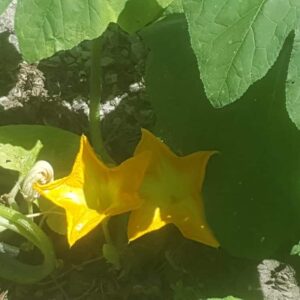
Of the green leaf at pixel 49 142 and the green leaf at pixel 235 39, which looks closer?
the green leaf at pixel 235 39

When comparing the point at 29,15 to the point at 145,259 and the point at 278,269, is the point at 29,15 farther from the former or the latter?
the point at 278,269

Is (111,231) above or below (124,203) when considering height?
below

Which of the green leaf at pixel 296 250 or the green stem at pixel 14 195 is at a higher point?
the green stem at pixel 14 195

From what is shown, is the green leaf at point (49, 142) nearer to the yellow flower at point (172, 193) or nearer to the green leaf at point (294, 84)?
the yellow flower at point (172, 193)

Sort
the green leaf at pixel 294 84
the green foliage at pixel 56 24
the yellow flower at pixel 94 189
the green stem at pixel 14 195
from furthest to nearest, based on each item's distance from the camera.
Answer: the green stem at pixel 14 195 → the yellow flower at pixel 94 189 → the green foliage at pixel 56 24 → the green leaf at pixel 294 84

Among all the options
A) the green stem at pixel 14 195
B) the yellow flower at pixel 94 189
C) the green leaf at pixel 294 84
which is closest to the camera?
the green leaf at pixel 294 84

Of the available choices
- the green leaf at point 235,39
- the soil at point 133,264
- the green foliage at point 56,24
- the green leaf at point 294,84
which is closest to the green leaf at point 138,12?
the green foliage at point 56,24

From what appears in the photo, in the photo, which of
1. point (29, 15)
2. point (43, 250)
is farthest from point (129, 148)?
point (29, 15)
